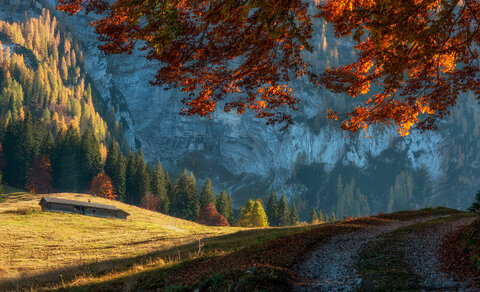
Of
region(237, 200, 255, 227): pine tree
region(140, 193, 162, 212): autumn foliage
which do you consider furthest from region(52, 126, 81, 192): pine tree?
region(237, 200, 255, 227): pine tree

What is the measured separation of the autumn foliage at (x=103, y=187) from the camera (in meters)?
82.3

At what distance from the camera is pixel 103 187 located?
8312 centimetres

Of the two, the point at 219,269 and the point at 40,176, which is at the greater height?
the point at 40,176

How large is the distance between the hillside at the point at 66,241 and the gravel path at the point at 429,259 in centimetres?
791

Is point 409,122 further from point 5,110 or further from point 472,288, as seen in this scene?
point 5,110

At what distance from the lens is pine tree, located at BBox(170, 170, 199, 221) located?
91125 mm

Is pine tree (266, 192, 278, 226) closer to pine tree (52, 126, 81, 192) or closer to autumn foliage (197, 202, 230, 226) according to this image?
autumn foliage (197, 202, 230, 226)

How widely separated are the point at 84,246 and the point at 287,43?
28.0 m

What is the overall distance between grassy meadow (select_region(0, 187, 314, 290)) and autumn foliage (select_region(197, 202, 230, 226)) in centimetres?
2849

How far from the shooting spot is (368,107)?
15039 millimetres

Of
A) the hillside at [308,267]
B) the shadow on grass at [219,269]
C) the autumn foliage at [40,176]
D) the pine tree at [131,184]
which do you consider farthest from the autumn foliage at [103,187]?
the shadow on grass at [219,269]

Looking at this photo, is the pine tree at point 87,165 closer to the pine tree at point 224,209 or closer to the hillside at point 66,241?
the hillside at point 66,241

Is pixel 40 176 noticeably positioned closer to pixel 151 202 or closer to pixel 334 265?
pixel 151 202

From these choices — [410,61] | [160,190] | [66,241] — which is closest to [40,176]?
[160,190]
